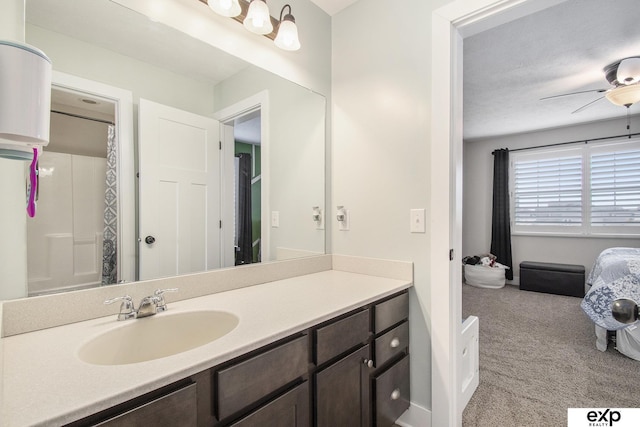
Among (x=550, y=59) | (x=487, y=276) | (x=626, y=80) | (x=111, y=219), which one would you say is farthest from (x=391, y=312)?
(x=487, y=276)

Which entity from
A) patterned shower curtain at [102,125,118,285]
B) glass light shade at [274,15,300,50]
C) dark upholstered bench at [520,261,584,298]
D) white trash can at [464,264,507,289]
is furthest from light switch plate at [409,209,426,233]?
dark upholstered bench at [520,261,584,298]

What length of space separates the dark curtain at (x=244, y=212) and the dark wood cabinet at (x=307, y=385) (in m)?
0.66

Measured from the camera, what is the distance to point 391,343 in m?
1.44

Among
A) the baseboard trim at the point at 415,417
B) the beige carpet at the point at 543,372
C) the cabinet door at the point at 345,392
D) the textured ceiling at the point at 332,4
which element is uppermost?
the textured ceiling at the point at 332,4

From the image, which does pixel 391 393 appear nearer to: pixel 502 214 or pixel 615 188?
pixel 502 214

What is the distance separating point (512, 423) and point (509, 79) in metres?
2.97

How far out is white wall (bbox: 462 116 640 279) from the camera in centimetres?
431

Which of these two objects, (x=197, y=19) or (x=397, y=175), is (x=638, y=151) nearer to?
(x=397, y=175)

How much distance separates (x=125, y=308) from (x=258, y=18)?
1.36m

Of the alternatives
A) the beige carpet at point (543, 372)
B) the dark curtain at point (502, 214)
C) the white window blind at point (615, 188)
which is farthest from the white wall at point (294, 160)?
the white window blind at point (615, 188)

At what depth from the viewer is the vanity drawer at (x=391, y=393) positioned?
1339 mm

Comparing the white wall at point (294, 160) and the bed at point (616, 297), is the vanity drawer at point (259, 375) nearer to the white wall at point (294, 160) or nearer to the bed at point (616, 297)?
the white wall at point (294, 160)

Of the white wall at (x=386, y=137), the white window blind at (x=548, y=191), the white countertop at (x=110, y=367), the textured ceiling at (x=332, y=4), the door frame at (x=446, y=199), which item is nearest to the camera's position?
the white countertop at (x=110, y=367)

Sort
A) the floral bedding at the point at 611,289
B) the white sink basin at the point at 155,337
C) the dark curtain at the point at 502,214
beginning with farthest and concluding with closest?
the dark curtain at the point at 502,214 < the floral bedding at the point at 611,289 < the white sink basin at the point at 155,337
